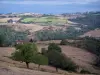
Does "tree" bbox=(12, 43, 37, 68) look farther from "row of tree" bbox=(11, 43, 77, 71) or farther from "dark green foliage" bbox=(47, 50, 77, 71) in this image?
"dark green foliage" bbox=(47, 50, 77, 71)

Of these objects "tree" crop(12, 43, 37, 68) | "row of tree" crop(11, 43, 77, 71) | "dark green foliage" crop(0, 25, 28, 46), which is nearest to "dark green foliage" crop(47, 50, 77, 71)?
"row of tree" crop(11, 43, 77, 71)

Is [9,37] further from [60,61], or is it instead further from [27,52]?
[27,52]

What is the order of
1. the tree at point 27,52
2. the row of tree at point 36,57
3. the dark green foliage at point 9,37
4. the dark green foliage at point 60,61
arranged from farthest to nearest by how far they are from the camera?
the dark green foliage at point 9,37
the dark green foliage at point 60,61
the row of tree at point 36,57
the tree at point 27,52

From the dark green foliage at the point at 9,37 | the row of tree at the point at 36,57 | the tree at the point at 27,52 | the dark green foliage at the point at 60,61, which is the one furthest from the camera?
Result: the dark green foliage at the point at 9,37

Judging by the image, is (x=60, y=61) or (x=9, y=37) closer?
(x=60, y=61)

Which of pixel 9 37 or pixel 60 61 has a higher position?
pixel 60 61

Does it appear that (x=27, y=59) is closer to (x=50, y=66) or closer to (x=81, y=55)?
(x=50, y=66)

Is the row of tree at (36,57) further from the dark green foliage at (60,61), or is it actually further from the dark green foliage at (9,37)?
the dark green foliage at (9,37)

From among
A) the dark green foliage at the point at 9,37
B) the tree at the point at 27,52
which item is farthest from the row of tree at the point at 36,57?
the dark green foliage at the point at 9,37

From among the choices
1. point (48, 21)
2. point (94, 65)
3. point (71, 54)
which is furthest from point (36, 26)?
point (94, 65)

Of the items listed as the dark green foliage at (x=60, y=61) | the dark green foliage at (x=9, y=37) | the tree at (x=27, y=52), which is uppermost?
the tree at (x=27, y=52)

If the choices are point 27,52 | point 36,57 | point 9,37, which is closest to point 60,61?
point 36,57
